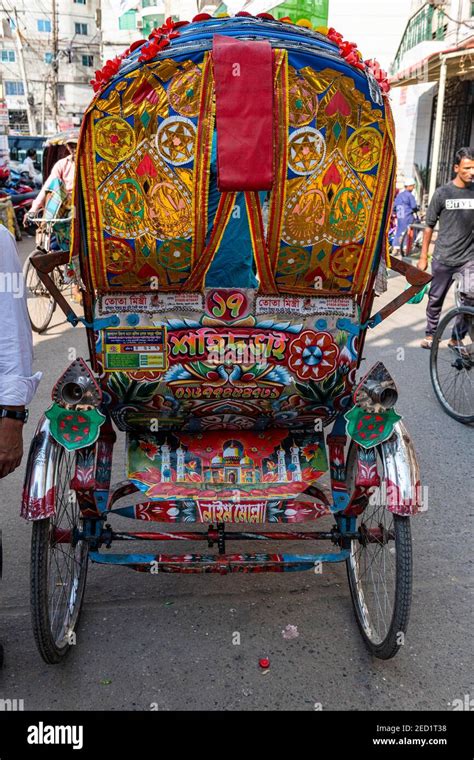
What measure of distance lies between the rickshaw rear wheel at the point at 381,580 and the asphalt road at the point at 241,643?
97mm

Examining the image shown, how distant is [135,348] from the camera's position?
2.47 meters

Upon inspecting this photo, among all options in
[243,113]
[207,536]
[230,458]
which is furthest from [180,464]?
[243,113]

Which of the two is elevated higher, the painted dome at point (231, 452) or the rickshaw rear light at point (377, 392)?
the rickshaw rear light at point (377, 392)

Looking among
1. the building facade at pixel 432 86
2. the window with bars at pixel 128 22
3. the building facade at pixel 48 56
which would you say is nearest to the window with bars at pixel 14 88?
the building facade at pixel 48 56

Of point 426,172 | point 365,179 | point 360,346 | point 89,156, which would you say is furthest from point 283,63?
point 426,172

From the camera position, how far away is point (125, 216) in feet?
7.50

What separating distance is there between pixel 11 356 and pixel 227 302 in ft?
2.60

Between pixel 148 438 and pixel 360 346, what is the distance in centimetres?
97

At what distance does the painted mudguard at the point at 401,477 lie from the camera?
2279 millimetres

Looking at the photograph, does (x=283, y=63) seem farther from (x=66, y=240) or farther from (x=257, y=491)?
(x=66, y=240)

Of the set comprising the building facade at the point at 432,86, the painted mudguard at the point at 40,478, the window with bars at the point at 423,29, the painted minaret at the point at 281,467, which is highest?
the window with bars at the point at 423,29

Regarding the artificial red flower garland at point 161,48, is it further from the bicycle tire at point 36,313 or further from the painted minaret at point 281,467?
the bicycle tire at point 36,313

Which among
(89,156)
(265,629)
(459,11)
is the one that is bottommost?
(265,629)

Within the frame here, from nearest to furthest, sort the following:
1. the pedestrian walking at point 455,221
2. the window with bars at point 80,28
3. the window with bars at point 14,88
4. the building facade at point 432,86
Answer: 1. the pedestrian walking at point 455,221
2. the building facade at point 432,86
3. the window with bars at point 14,88
4. the window with bars at point 80,28
